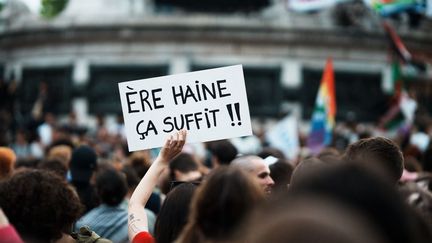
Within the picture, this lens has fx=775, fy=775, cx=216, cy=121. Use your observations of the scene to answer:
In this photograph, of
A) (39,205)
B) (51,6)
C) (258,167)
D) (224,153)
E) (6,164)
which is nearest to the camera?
(39,205)

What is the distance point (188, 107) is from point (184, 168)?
2.27m

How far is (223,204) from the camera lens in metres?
2.77

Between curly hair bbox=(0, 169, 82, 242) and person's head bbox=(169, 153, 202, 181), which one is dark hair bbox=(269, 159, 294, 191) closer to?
Answer: person's head bbox=(169, 153, 202, 181)

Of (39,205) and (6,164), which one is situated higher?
(39,205)

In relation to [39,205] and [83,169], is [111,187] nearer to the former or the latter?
[83,169]

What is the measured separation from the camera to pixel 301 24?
23594mm

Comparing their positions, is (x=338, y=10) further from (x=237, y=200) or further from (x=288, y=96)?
(x=237, y=200)

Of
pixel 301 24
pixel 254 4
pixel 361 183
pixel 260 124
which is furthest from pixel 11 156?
pixel 254 4

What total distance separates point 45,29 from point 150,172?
20.3m

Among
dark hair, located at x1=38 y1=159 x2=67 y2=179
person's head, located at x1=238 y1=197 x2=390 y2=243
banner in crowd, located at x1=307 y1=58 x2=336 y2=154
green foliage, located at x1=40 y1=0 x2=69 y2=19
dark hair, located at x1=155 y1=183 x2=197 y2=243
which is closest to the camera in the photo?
person's head, located at x1=238 y1=197 x2=390 y2=243

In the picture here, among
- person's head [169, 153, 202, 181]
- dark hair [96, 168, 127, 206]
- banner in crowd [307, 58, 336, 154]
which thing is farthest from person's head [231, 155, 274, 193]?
banner in crowd [307, 58, 336, 154]

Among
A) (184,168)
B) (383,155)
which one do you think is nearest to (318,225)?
(383,155)

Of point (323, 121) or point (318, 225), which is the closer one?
point (318, 225)

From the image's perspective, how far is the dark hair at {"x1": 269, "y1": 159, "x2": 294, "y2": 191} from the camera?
6.46 metres
